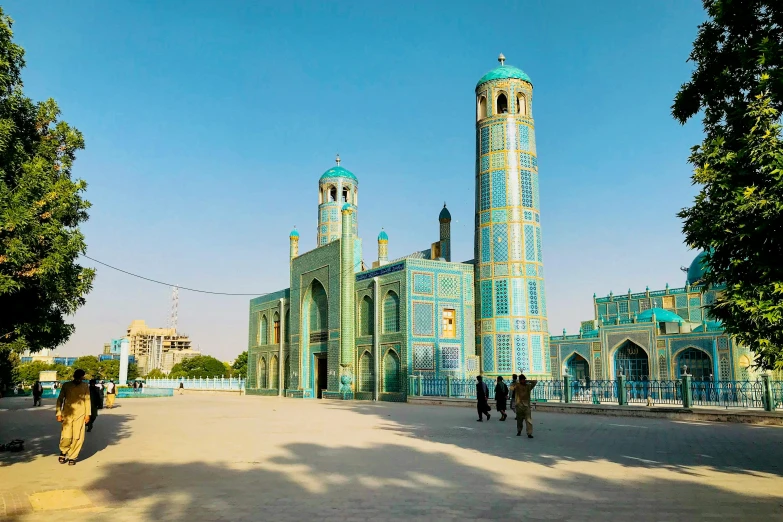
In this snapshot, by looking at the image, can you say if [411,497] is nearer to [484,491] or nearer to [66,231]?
[484,491]

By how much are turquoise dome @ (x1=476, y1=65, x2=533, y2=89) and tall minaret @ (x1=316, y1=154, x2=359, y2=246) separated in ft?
51.5

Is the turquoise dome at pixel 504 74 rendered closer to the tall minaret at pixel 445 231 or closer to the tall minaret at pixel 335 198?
the tall minaret at pixel 445 231

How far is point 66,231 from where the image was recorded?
9016mm

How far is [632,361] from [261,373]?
25.3 m

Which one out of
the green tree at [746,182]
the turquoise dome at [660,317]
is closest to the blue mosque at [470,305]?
the turquoise dome at [660,317]

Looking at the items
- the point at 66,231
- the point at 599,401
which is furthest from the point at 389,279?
the point at 66,231

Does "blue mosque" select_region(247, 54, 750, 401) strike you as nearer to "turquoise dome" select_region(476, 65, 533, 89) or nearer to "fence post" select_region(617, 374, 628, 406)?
"turquoise dome" select_region(476, 65, 533, 89)

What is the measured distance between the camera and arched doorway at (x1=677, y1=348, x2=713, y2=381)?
36.4m

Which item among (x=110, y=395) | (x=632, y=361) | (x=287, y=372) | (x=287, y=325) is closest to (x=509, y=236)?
(x=632, y=361)

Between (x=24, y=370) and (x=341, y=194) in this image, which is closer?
(x=341, y=194)

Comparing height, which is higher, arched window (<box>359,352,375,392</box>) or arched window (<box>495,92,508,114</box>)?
arched window (<box>495,92,508,114</box>)

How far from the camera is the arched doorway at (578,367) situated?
45.2m

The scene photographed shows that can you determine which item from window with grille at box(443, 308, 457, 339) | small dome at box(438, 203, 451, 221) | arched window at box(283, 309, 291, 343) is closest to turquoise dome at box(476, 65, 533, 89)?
small dome at box(438, 203, 451, 221)

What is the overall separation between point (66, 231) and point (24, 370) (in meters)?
91.8
